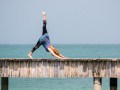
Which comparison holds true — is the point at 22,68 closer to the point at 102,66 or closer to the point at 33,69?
the point at 33,69

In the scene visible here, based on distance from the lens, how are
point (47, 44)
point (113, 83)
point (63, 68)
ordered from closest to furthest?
point (63, 68) < point (47, 44) < point (113, 83)

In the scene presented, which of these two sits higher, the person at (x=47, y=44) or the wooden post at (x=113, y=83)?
the person at (x=47, y=44)

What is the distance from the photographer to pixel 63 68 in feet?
119

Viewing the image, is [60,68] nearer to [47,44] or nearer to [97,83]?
[47,44]

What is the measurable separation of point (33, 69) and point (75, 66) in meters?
2.33

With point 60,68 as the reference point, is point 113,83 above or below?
below

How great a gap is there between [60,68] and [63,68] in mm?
163

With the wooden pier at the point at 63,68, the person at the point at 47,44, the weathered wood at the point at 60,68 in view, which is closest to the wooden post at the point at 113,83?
the wooden pier at the point at 63,68

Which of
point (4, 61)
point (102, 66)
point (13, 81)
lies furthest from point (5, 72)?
point (13, 81)

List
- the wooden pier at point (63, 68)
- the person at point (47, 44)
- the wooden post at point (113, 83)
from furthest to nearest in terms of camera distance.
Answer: the wooden post at point (113, 83) → the person at point (47, 44) → the wooden pier at point (63, 68)

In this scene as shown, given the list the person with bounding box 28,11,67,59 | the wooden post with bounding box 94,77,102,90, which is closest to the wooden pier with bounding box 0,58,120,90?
the wooden post with bounding box 94,77,102,90

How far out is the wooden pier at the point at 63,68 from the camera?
35875 mm

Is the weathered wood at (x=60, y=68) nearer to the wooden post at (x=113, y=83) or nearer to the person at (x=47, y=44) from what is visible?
the person at (x=47, y=44)

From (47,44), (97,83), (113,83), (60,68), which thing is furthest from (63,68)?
(113,83)
